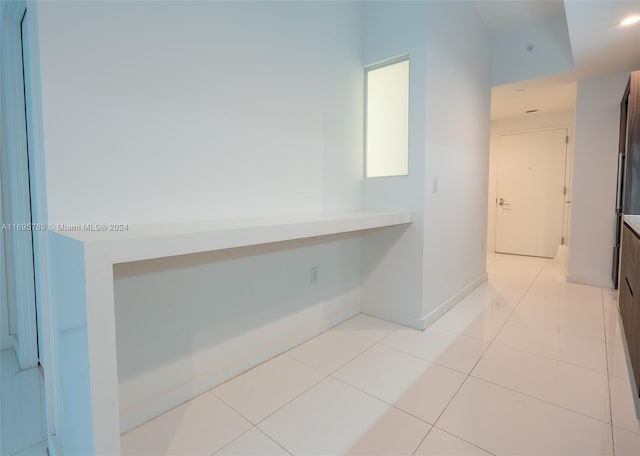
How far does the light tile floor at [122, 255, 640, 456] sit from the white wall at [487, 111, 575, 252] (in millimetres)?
3142

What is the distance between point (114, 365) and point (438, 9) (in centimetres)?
289

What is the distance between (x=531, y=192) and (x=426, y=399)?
4.67 m

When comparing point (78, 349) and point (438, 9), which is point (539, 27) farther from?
point (78, 349)

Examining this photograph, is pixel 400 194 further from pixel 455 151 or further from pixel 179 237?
pixel 179 237

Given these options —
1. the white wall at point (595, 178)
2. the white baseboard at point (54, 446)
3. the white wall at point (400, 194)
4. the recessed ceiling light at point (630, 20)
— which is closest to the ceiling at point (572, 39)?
the recessed ceiling light at point (630, 20)

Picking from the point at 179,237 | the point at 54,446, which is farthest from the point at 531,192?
the point at 54,446

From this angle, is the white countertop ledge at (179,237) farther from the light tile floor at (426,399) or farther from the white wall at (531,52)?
the white wall at (531,52)

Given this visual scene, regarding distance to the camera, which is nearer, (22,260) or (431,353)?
(22,260)

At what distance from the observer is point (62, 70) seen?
3.81 ft

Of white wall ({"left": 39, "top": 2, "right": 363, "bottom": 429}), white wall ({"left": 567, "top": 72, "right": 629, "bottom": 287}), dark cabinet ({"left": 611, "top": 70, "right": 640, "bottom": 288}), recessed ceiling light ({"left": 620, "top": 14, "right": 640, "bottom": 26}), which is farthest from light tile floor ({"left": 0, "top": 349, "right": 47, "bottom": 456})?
white wall ({"left": 567, "top": 72, "right": 629, "bottom": 287})

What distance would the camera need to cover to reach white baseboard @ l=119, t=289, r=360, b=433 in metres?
1.41

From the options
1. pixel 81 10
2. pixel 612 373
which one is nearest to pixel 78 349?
pixel 81 10

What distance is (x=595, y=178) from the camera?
3449mm

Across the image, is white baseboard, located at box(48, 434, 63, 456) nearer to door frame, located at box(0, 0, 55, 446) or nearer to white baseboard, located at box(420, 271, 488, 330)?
door frame, located at box(0, 0, 55, 446)
